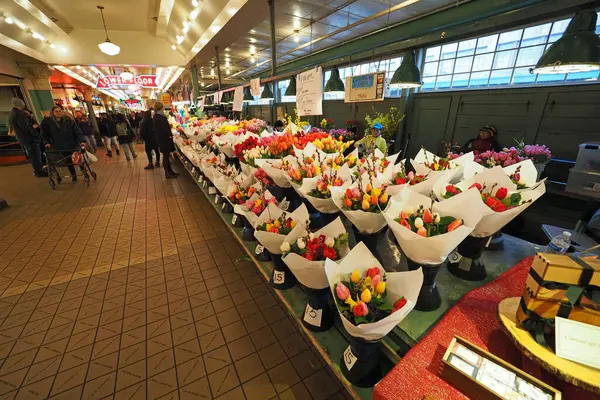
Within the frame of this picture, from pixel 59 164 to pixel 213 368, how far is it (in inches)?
255

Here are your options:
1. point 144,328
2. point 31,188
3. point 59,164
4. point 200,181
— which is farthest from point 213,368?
point 31,188

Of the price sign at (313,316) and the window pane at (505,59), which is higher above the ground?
the window pane at (505,59)

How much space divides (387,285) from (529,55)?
5.65m

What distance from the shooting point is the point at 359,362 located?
1021 mm

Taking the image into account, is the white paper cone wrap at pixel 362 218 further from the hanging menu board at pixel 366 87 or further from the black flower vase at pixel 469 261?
the hanging menu board at pixel 366 87

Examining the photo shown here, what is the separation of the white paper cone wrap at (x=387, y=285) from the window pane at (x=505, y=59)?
572cm

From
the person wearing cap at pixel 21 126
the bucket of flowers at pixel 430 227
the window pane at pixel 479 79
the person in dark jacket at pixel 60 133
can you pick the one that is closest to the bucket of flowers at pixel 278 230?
the bucket of flowers at pixel 430 227

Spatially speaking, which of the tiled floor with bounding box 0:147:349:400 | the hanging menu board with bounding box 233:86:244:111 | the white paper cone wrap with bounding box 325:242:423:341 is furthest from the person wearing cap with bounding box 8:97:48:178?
the white paper cone wrap with bounding box 325:242:423:341

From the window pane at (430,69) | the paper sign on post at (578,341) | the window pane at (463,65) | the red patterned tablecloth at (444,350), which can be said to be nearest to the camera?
the paper sign on post at (578,341)

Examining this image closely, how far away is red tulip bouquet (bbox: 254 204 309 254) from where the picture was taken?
1.35 metres

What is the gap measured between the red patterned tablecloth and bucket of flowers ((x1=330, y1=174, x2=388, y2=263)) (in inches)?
18.1

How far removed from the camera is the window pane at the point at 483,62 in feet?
15.7

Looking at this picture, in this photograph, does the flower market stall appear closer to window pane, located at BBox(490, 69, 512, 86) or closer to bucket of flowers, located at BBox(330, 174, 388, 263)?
bucket of flowers, located at BBox(330, 174, 388, 263)

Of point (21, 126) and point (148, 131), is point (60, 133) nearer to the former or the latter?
point (21, 126)
